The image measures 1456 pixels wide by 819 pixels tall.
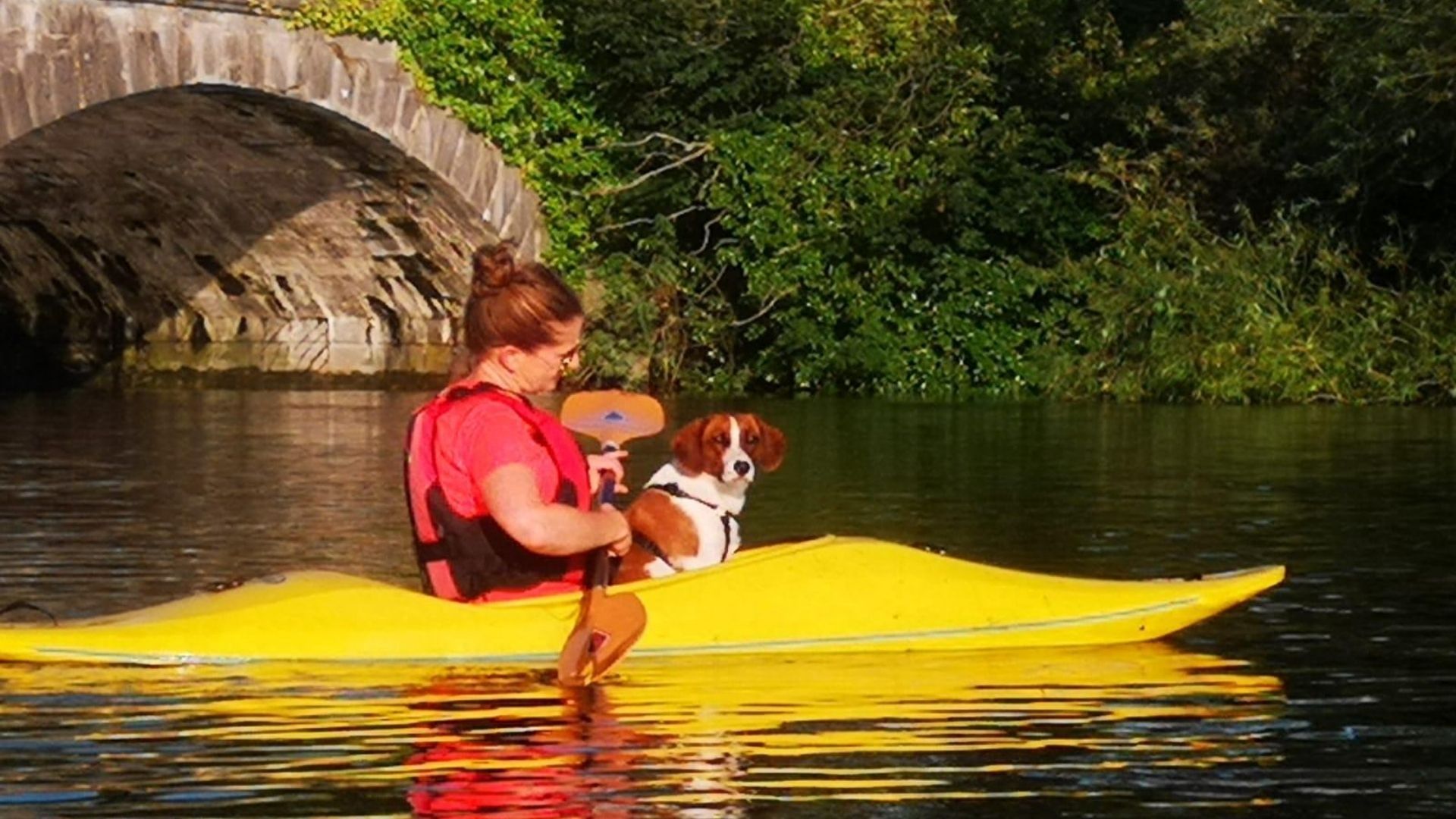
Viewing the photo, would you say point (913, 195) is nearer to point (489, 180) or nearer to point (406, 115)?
point (489, 180)

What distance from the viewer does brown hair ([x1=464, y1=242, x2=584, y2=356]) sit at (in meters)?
8.29

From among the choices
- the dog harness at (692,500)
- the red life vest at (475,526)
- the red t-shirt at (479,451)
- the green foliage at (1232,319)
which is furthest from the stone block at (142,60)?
the red t-shirt at (479,451)

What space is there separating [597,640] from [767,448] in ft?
4.42

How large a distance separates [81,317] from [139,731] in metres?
21.6

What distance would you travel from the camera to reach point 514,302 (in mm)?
8320

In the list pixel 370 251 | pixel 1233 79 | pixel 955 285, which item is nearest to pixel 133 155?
pixel 370 251

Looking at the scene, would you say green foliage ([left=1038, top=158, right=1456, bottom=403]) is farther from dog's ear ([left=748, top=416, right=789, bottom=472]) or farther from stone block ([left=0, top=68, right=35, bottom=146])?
dog's ear ([left=748, top=416, right=789, bottom=472])

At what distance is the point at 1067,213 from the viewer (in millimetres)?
27906

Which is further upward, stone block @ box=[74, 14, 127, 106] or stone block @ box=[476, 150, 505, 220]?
stone block @ box=[74, 14, 127, 106]

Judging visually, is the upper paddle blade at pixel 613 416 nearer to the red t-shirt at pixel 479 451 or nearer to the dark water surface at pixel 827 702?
the red t-shirt at pixel 479 451

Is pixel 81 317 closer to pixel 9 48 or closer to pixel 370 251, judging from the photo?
pixel 370 251

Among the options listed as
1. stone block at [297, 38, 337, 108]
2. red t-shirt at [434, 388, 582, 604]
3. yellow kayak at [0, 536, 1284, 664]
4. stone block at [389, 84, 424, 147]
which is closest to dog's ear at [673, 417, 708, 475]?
yellow kayak at [0, 536, 1284, 664]

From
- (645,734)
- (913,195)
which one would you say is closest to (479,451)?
(645,734)

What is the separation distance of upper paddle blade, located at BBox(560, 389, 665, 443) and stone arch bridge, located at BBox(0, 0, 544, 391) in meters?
12.7
